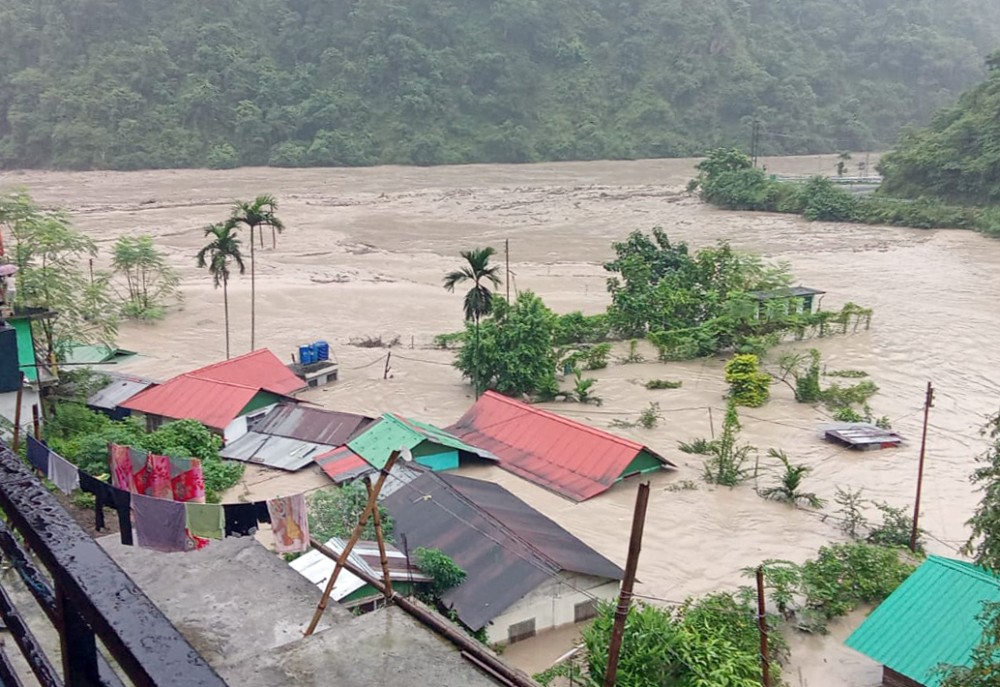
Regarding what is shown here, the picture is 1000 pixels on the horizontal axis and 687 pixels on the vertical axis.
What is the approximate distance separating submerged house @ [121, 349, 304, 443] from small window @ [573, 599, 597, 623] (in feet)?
27.4

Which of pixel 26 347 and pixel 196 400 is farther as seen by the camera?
pixel 196 400

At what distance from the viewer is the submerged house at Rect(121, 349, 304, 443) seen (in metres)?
16.5

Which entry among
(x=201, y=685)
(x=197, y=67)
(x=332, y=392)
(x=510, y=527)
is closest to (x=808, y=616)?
(x=510, y=527)

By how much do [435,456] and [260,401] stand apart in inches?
162

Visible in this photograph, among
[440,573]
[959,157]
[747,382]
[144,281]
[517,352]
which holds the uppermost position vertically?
[959,157]

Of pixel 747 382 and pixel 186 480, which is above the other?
pixel 186 480

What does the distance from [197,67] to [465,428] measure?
53.9 meters

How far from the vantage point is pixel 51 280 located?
1672cm

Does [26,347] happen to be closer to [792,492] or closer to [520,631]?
[520,631]

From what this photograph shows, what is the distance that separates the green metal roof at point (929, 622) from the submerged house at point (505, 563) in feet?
9.76

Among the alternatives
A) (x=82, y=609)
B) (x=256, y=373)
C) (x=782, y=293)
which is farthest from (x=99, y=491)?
(x=782, y=293)

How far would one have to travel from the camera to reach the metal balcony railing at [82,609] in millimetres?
993

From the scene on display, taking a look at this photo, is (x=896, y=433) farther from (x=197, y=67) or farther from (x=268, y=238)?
(x=197, y=67)

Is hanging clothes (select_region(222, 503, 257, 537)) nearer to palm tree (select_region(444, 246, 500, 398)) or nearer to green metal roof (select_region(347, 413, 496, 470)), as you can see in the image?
green metal roof (select_region(347, 413, 496, 470))
